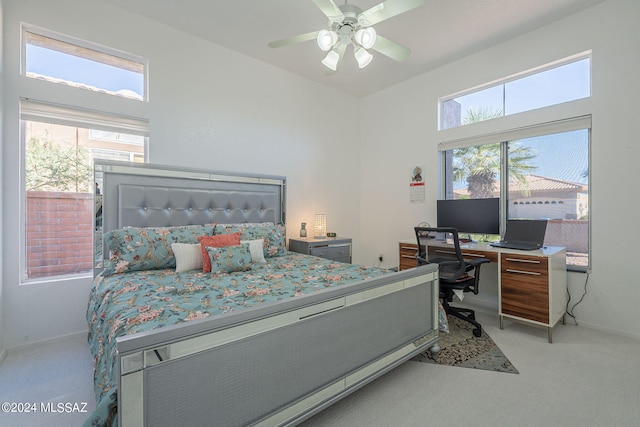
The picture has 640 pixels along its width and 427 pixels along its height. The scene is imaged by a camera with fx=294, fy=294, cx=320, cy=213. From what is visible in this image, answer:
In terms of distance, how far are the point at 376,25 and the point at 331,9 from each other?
1275 mm

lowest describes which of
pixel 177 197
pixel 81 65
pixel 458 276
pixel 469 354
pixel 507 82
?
pixel 469 354

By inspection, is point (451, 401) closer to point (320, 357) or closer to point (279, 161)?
point (320, 357)

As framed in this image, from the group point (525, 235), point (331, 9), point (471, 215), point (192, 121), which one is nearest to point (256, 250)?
point (192, 121)

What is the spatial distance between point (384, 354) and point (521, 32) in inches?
144

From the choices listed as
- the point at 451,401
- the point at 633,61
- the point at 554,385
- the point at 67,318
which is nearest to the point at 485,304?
the point at 554,385

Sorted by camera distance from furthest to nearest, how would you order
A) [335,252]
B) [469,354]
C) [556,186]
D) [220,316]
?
[335,252], [556,186], [469,354], [220,316]

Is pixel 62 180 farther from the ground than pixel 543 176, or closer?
closer

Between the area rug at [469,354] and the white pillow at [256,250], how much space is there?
1631mm

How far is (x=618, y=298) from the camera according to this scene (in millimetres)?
2738

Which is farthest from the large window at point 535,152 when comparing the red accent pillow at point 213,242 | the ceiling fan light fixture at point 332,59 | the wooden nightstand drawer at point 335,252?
the red accent pillow at point 213,242

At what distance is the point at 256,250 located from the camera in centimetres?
293

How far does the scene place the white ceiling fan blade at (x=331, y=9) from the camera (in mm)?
1937

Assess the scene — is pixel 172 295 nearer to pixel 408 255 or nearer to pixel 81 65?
pixel 81 65

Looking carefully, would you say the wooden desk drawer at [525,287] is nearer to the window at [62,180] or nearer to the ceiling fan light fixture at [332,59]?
the ceiling fan light fixture at [332,59]
